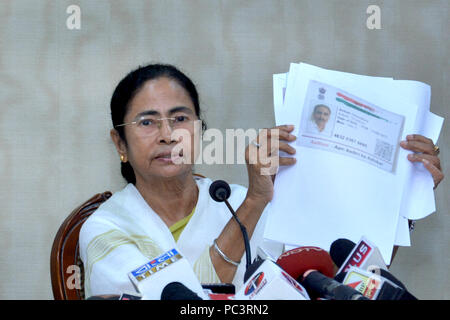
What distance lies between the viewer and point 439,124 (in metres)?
1.44

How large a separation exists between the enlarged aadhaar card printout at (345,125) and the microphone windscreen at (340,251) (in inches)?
10.4

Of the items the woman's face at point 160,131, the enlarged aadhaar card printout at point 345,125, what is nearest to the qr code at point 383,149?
the enlarged aadhaar card printout at point 345,125

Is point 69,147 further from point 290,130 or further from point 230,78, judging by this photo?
point 290,130

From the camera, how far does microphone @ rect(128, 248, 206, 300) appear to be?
0.88 m

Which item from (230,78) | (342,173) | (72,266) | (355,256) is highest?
(230,78)

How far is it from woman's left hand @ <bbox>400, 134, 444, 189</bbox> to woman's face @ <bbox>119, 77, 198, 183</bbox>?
1.96 ft

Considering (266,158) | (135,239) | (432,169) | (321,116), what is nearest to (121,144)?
(135,239)

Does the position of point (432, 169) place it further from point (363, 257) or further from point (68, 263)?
point (68, 263)

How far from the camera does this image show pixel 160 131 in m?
1.57

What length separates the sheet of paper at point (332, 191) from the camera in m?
1.30

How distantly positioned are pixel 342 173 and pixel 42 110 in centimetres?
125

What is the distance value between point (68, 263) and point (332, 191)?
30.7 inches

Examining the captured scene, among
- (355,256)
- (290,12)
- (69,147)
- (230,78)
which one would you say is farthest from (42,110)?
(355,256)

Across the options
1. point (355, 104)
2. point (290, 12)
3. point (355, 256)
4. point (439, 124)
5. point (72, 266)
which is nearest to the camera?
point (355, 256)
